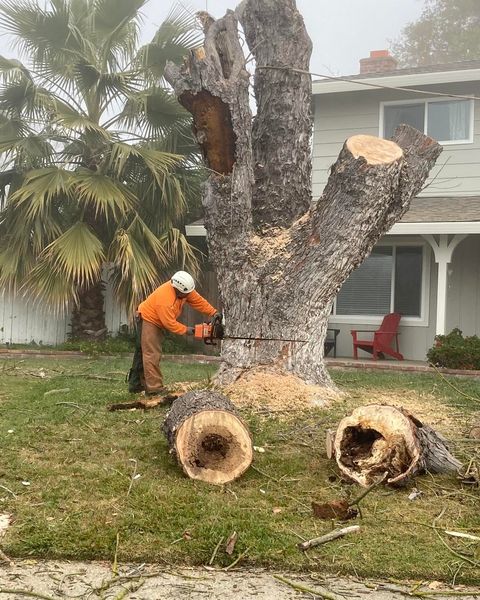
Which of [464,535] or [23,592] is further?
[464,535]

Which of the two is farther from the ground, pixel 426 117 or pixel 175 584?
pixel 426 117

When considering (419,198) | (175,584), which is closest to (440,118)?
(419,198)

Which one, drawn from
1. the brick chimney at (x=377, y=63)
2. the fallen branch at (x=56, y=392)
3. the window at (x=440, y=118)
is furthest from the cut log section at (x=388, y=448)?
the brick chimney at (x=377, y=63)

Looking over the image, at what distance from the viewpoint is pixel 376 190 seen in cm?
704

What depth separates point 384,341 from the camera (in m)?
12.7

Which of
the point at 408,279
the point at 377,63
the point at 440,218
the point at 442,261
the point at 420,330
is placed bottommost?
the point at 420,330

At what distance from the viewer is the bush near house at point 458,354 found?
36.4ft

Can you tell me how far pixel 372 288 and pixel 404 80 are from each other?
3.92 metres

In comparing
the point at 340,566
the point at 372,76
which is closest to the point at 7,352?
the point at 372,76

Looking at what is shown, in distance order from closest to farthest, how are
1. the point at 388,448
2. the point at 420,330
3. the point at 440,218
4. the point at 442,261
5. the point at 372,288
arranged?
the point at 388,448, the point at 440,218, the point at 442,261, the point at 420,330, the point at 372,288

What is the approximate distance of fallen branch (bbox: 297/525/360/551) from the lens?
3.76m

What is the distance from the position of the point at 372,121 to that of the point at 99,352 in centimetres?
683

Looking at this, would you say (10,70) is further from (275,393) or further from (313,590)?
(313,590)

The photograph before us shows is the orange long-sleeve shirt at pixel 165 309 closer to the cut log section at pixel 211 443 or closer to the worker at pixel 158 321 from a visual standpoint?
the worker at pixel 158 321
